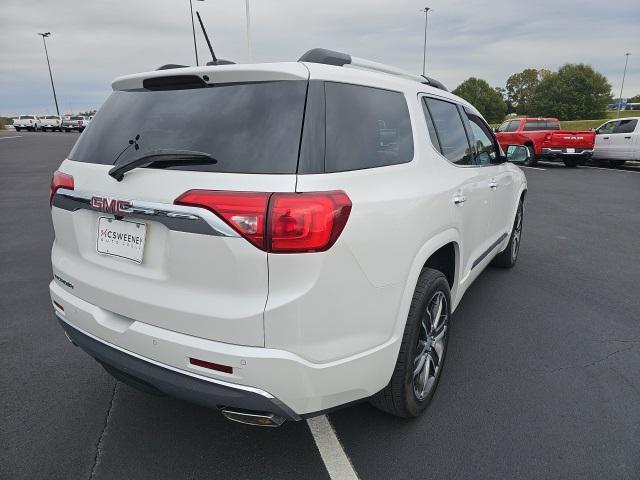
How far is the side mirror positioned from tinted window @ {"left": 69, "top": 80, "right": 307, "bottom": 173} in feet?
11.1

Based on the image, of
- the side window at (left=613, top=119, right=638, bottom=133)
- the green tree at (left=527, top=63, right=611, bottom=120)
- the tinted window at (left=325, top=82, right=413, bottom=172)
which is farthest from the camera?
the green tree at (left=527, top=63, right=611, bottom=120)

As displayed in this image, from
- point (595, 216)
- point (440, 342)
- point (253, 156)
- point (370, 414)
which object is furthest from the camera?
point (595, 216)

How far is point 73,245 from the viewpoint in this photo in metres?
2.25

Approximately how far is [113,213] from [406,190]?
4.26ft

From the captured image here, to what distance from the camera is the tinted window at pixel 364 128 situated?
189 centimetres

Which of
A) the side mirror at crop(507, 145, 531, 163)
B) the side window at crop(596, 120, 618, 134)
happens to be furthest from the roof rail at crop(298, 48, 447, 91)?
the side window at crop(596, 120, 618, 134)

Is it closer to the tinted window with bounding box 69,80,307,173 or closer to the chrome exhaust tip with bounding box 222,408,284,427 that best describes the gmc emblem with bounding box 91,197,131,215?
the tinted window with bounding box 69,80,307,173

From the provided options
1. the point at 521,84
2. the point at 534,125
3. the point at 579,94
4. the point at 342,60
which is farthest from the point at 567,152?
the point at 521,84

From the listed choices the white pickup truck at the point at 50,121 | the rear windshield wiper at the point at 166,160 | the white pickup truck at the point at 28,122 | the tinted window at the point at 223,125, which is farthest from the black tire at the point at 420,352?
the white pickup truck at the point at 28,122

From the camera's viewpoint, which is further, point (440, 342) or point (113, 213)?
point (440, 342)

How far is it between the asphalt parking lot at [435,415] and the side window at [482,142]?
50.4 inches

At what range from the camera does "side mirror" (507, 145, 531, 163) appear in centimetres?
456

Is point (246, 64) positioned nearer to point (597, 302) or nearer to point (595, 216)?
point (597, 302)

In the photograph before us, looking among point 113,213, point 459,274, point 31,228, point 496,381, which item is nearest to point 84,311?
point 113,213
